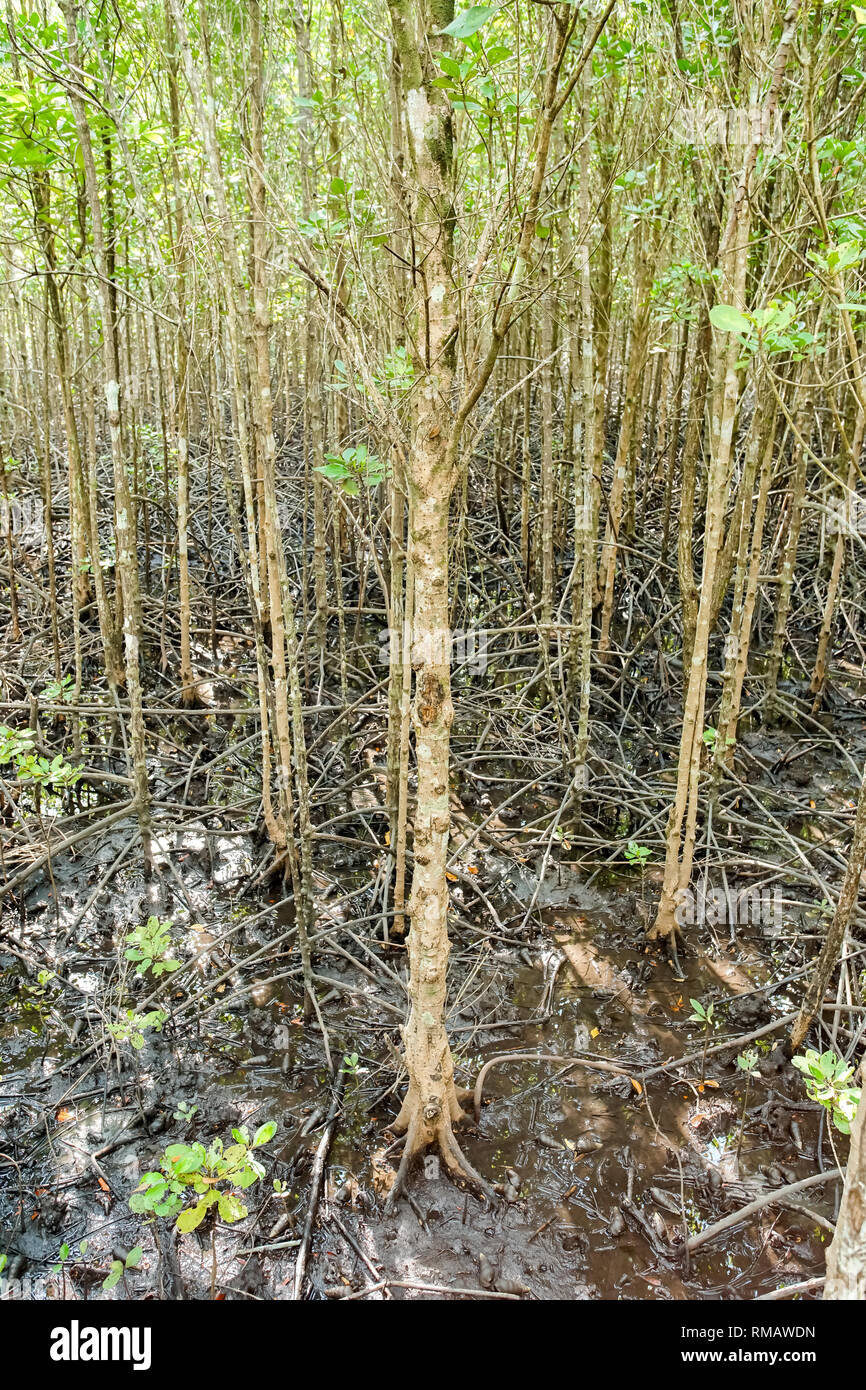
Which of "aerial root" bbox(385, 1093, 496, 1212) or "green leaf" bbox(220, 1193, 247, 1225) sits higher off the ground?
"green leaf" bbox(220, 1193, 247, 1225)

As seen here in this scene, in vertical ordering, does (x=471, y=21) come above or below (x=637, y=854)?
above

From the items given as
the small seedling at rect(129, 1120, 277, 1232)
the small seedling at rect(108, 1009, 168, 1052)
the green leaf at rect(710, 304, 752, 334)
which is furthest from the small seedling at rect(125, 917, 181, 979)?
the green leaf at rect(710, 304, 752, 334)

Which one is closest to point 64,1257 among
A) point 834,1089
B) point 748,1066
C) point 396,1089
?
point 396,1089

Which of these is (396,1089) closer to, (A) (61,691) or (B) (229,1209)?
(B) (229,1209)

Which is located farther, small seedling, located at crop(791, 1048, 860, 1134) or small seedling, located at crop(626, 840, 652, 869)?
small seedling, located at crop(626, 840, 652, 869)

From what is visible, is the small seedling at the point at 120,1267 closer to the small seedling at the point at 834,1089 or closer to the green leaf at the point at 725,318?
the small seedling at the point at 834,1089

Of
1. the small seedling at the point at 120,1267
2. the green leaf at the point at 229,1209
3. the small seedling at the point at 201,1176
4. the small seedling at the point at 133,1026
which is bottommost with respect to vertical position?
the small seedling at the point at 120,1267

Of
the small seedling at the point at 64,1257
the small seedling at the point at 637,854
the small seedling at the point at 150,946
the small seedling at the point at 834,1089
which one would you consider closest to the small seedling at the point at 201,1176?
the small seedling at the point at 64,1257

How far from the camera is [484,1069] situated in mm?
3268

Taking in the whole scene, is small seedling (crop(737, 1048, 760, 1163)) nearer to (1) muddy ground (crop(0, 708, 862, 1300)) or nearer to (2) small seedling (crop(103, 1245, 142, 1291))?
(1) muddy ground (crop(0, 708, 862, 1300))

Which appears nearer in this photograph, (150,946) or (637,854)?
(150,946)

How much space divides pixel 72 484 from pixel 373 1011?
464 centimetres

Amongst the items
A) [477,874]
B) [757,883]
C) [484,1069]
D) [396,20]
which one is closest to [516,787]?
[477,874]

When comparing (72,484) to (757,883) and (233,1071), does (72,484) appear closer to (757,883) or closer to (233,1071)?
(233,1071)
